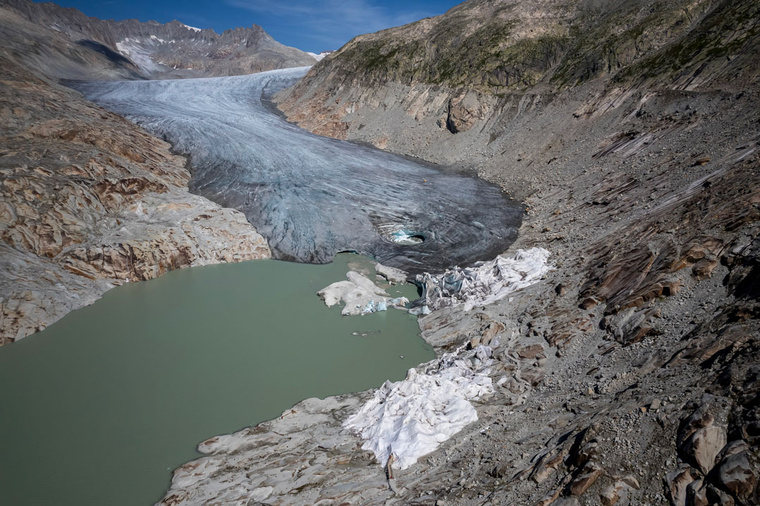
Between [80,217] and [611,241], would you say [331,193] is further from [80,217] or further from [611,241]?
[611,241]

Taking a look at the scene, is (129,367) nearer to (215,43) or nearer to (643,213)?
(643,213)

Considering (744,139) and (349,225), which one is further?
(349,225)

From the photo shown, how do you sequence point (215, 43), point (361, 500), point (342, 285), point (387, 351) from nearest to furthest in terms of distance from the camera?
point (361, 500), point (387, 351), point (342, 285), point (215, 43)

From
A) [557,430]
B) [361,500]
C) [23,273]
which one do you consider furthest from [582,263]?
[23,273]

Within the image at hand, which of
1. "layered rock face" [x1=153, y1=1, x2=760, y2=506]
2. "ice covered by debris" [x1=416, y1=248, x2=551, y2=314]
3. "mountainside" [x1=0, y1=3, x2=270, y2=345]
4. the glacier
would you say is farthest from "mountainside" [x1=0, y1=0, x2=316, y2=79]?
"ice covered by debris" [x1=416, y1=248, x2=551, y2=314]

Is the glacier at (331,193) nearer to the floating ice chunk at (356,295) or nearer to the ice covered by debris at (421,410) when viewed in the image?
the floating ice chunk at (356,295)

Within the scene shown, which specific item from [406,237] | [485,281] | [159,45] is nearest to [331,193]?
[406,237]
